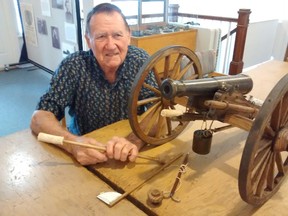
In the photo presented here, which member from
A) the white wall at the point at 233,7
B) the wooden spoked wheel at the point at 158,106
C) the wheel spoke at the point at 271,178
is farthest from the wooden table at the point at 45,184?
the white wall at the point at 233,7

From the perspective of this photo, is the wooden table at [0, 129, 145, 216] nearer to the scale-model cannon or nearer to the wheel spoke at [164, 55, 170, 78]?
the scale-model cannon

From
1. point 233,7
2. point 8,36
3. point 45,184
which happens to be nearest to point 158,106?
point 45,184

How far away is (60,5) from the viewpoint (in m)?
3.25

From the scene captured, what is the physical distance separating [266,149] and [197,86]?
0.25 m

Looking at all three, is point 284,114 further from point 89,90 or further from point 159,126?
point 89,90

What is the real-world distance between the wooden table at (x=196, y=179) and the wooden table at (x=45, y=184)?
57 millimetres

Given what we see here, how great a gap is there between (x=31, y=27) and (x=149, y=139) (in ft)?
12.2

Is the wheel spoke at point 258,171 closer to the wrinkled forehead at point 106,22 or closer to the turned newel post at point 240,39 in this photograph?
the wrinkled forehead at point 106,22

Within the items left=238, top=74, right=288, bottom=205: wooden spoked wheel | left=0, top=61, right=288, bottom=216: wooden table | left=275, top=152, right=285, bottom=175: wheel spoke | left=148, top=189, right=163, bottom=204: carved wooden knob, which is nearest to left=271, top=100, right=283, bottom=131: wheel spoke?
left=238, top=74, right=288, bottom=205: wooden spoked wheel

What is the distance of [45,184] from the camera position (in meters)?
0.81

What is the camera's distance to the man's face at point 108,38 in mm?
1134

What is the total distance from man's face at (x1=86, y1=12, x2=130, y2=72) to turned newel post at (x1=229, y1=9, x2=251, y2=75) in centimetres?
210

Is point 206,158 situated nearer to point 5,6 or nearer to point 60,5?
point 60,5

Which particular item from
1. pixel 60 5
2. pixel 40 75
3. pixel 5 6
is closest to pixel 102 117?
pixel 60 5
